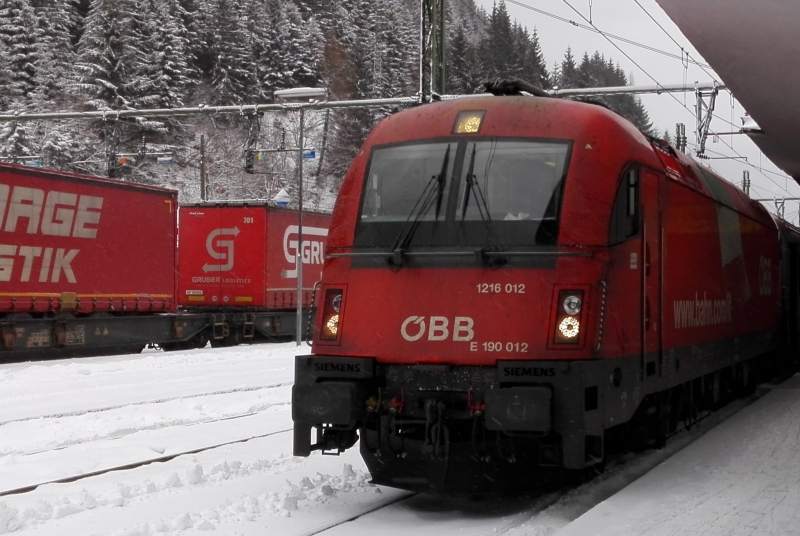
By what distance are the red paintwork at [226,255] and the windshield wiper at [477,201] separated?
759 inches

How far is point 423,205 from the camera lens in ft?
25.2

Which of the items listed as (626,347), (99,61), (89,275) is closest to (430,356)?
(626,347)

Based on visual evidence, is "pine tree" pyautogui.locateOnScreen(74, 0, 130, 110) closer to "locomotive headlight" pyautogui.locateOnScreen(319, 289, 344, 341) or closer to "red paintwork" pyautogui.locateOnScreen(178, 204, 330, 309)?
"red paintwork" pyautogui.locateOnScreen(178, 204, 330, 309)

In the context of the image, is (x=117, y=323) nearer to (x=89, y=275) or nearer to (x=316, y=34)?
(x=89, y=275)

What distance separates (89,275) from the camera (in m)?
21.8

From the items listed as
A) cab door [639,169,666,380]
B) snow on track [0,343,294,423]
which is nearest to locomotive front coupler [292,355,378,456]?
cab door [639,169,666,380]

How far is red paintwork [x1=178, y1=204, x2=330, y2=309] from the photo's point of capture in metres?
26.7

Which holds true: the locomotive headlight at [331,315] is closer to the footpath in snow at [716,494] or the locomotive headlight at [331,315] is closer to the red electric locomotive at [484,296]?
the red electric locomotive at [484,296]

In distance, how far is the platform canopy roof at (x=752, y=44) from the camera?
9523mm

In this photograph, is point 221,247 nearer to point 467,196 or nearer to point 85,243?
point 85,243

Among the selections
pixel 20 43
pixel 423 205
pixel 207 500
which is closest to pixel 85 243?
pixel 207 500

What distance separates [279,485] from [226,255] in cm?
1907

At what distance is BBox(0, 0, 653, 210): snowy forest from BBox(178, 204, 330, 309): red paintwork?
24.5m

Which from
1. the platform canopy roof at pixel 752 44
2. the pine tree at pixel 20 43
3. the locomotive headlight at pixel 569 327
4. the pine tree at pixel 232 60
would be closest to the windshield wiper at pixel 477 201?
the locomotive headlight at pixel 569 327
